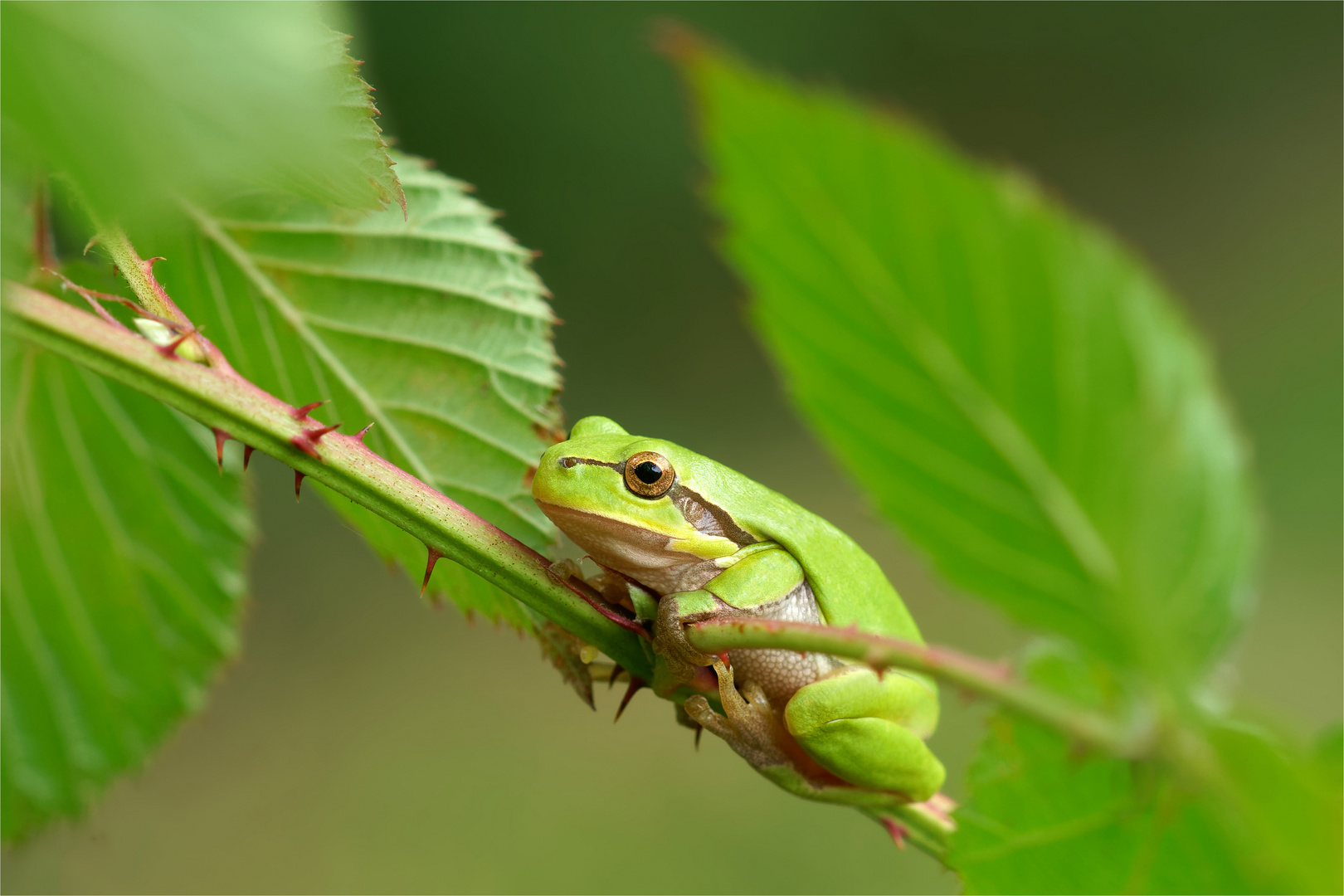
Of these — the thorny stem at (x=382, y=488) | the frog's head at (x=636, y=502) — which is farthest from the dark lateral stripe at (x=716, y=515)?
the thorny stem at (x=382, y=488)

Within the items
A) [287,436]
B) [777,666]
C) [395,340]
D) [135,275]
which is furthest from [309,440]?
[777,666]

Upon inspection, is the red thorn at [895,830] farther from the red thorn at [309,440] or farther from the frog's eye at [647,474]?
the red thorn at [309,440]

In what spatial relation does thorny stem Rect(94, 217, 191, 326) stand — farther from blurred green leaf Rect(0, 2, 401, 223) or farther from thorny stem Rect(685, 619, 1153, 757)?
thorny stem Rect(685, 619, 1153, 757)

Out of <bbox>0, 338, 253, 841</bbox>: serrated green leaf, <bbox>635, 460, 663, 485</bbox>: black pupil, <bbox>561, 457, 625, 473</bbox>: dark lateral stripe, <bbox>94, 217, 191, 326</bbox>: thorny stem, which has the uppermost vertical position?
<bbox>635, 460, 663, 485</bbox>: black pupil

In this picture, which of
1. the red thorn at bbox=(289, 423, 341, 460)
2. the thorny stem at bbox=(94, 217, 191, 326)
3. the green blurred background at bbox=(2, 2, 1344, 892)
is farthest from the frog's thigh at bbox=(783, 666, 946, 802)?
the green blurred background at bbox=(2, 2, 1344, 892)

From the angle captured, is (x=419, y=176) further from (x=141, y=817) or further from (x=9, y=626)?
(x=141, y=817)

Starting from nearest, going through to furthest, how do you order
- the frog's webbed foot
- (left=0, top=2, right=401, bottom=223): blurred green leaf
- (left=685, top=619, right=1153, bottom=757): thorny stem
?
(left=0, top=2, right=401, bottom=223): blurred green leaf
(left=685, top=619, right=1153, bottom=757): thorny stem
the frog's webbed foot

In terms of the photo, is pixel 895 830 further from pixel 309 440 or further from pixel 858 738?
pixel 309 440
